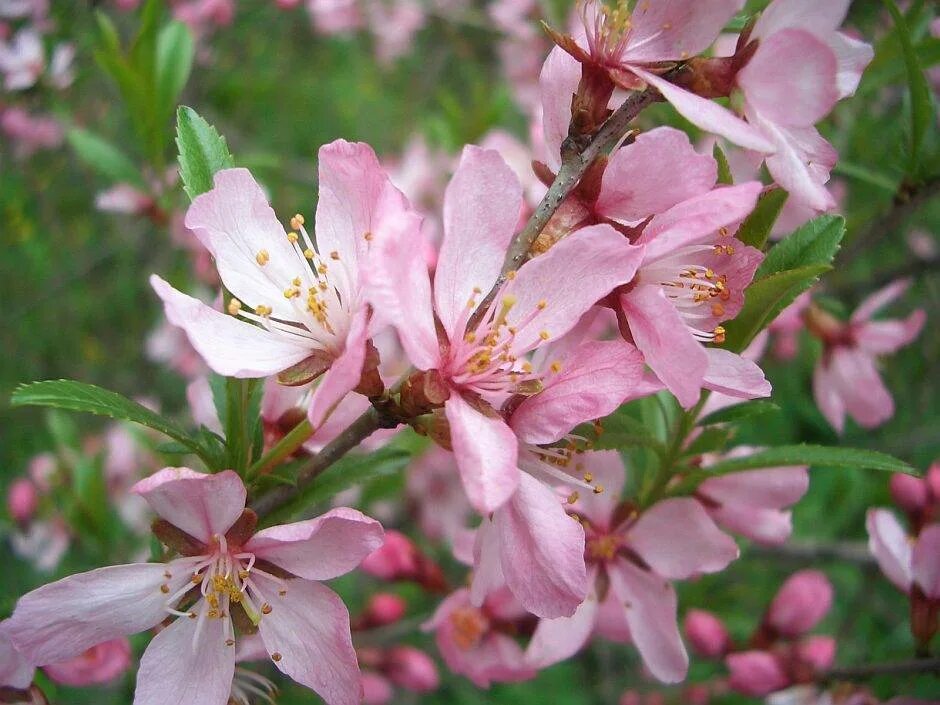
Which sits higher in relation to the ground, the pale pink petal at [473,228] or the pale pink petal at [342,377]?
the pale pink petal at [473,228]

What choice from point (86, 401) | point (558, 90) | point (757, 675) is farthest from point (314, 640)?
point (757, 675)

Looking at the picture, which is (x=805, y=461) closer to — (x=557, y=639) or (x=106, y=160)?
(x=557, y=639)

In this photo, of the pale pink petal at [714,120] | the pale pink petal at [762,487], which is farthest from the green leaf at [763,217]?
the pale pink petal at [762,487]

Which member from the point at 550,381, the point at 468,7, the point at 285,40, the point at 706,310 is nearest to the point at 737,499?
the point at 706,310

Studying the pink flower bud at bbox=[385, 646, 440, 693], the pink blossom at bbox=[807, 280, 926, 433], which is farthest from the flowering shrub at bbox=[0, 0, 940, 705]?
the pink flower bud at bbox=[385, 646, 440, 693]

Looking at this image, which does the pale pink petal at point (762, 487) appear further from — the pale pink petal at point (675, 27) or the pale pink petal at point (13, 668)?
the pale pink petal at point (13, 668)
